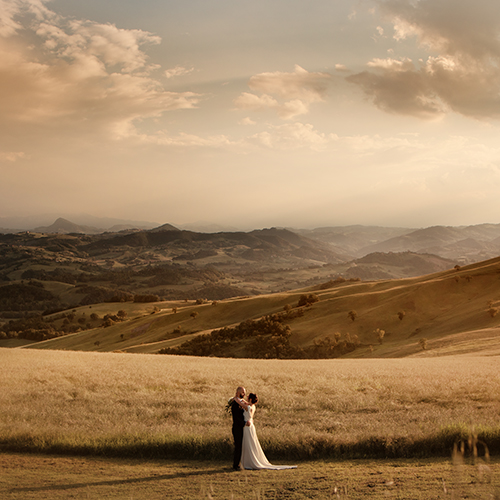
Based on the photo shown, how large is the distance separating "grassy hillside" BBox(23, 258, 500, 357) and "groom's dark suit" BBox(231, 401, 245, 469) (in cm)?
2640

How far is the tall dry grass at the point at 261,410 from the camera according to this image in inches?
454

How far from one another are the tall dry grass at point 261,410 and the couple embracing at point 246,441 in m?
1.31

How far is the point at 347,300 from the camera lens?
6362cm

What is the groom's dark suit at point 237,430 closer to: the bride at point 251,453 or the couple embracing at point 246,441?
the couple embracing at point 246,441

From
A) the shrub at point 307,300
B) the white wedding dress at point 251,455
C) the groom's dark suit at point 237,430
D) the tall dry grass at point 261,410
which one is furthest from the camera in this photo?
the shrub at point 307,300

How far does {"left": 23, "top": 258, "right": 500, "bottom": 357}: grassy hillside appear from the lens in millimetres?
41688

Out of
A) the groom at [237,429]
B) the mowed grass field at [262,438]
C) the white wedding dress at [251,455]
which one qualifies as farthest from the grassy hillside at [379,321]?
the groom at [237,429]

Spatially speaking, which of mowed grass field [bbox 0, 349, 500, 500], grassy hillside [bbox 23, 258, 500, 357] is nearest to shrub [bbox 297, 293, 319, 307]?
grassy hillside [bbox 23, 258, 500, 357]

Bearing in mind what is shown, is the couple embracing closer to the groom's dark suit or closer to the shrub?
the groom's dark suit

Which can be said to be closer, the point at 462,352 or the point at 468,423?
the point at 468,423

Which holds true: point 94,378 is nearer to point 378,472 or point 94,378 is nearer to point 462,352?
point 378,472

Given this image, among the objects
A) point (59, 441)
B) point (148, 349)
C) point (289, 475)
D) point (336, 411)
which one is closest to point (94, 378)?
point (59, 441)

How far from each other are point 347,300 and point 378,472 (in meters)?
55.4

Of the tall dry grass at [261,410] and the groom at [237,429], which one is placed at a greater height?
the groom at [237,429]
